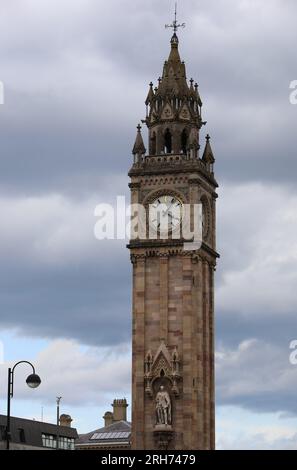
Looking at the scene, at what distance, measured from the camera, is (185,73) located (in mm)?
150625

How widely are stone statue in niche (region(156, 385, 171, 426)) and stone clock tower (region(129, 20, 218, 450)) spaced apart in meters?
0.10

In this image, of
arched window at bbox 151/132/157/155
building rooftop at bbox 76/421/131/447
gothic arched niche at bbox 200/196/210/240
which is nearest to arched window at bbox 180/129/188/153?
arched window at bbox 151/132/157/155

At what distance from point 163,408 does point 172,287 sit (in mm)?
12362

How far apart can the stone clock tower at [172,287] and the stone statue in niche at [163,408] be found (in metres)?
0.10

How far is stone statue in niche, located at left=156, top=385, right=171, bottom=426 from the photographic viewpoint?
137m

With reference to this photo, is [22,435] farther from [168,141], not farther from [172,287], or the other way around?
[168,141]

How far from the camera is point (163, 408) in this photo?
449 feet

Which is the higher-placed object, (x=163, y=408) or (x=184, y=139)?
(x=184, y=139)

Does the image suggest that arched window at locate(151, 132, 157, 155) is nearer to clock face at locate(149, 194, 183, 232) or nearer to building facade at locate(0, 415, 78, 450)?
clock face at locate(149, 194, 183, 232)

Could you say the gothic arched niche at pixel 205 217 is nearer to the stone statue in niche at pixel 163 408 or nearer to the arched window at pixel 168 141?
the arched window at pixel 168 141

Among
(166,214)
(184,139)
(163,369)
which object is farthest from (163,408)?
(184,139)

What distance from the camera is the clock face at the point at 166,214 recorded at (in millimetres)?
142000

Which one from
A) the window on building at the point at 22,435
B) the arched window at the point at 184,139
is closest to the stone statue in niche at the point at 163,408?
the window on building at the point at 22,435
